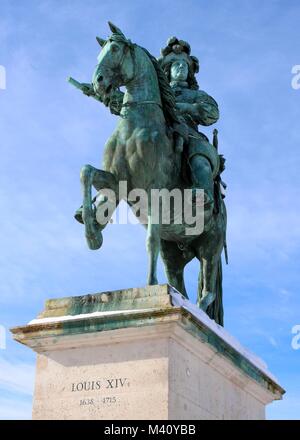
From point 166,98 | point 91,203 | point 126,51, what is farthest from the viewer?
point 166,98

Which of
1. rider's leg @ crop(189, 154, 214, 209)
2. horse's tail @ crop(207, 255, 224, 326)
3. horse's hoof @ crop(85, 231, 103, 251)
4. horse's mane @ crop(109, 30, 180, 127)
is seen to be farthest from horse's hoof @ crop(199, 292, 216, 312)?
horse's mane @ crop(109, 30, 180, 127)

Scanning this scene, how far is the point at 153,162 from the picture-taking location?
34.3ft

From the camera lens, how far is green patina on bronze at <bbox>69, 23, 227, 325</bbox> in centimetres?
1039

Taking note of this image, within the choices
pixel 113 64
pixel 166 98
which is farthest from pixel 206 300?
pixel 113 64

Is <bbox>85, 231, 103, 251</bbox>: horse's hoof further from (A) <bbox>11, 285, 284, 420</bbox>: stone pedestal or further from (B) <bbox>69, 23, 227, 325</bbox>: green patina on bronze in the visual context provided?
(A) <bbox>11, 285, 284, 420</bbox>: stone pedestal

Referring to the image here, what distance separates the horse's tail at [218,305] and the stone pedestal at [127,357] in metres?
2.04

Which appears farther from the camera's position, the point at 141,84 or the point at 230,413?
the point at 141,84

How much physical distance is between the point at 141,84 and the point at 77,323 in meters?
3.25

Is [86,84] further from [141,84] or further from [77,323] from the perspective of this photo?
[77,323]

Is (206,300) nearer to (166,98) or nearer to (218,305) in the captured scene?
(218,305)

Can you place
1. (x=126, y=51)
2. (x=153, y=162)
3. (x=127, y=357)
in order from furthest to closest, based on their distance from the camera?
1. (x=126, y=51)
2. (x=153, y=162)
3. (x=127, y=357)

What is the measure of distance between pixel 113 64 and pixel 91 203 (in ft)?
5.60

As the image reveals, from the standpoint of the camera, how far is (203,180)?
35.4 ft
